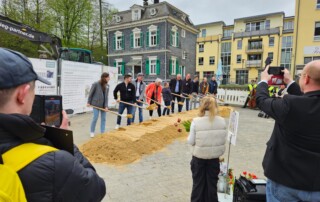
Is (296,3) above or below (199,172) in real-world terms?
above

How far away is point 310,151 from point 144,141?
14.7 ft

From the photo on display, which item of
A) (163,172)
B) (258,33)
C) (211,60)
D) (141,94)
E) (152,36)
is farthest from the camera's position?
(211,60)

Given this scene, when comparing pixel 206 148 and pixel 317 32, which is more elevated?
pixel 317 32

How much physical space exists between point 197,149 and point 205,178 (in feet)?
1.58

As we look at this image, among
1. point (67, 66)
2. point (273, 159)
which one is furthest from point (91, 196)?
point (67, 66)

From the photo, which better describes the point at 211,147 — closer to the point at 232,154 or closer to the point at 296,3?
the point at 232,154

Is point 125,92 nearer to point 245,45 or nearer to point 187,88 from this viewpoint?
point 187,88

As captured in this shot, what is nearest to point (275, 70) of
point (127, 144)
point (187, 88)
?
point (127, 144)

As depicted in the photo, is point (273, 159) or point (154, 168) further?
point (154, 168)

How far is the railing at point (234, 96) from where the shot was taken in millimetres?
16750

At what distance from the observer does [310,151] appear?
70.4 inches

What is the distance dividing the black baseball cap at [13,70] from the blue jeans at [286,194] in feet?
6.54

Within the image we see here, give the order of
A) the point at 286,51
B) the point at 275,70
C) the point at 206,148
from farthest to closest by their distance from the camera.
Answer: the point at 286,51, the point at 206,148, the point at 275,70

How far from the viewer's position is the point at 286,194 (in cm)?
187
